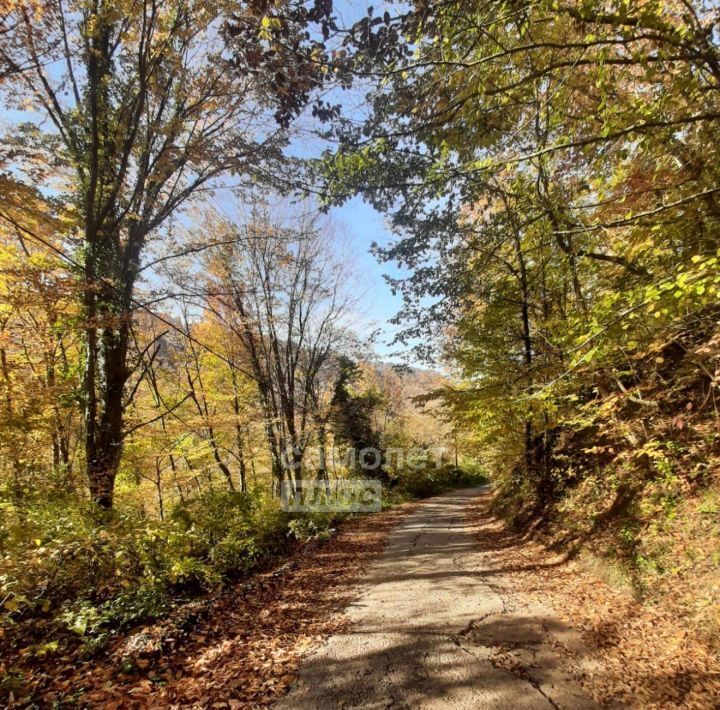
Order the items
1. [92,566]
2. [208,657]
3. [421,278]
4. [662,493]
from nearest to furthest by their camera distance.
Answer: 1. [208,657]
2. [92,566]
3. [662,493]
4. [421,278]

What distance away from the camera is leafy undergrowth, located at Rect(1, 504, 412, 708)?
10.2 ft

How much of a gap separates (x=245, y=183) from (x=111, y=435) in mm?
5424

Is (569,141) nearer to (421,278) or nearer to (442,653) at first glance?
(421,278)

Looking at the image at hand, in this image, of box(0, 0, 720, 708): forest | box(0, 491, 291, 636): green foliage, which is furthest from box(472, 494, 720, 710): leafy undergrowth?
box(0, 491, 291, 636): green foliage

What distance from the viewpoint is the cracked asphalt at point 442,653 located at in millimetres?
3045

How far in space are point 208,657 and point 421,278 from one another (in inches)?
259

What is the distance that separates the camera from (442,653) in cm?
364

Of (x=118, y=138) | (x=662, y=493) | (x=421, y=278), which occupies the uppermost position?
(x=118, y=138)

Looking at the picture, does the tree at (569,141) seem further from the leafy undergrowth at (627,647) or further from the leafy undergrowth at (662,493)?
the leafy undergrowth at (627,647)

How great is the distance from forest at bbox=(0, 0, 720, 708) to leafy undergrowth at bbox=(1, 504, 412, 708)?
0.16 ft

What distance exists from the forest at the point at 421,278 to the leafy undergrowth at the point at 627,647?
37 mm

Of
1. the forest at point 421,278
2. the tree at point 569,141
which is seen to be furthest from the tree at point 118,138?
the tree at point 569,141

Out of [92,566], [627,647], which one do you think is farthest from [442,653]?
[92,566]

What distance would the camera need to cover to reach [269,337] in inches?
492
